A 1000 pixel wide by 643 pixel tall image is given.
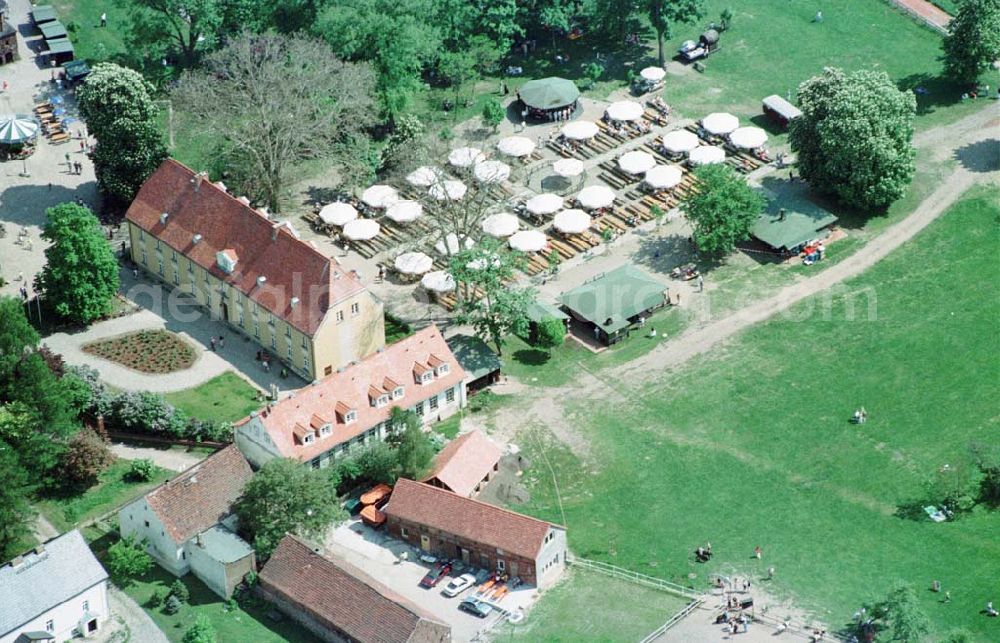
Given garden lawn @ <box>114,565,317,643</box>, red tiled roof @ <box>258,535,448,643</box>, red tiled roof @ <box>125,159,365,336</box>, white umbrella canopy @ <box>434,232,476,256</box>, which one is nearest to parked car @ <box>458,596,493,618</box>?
red tiled roof @ <box>258,535,448,643</box>

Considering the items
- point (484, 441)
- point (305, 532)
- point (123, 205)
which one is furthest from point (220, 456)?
point (123, 205)

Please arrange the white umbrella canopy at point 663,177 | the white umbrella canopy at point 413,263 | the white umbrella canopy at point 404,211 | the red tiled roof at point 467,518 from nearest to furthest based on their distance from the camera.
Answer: the red tiled roof at point 467,518, the white umbrella canopy at point 413,263, the white umbrella canopy at point 404,211, the white umbrella canopy at point 663,177

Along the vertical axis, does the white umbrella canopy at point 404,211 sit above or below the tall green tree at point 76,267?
below

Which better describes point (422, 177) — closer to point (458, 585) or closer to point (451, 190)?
point (451, 190)

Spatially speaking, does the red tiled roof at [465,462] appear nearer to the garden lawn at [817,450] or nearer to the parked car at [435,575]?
the garden lawn at [817,450]

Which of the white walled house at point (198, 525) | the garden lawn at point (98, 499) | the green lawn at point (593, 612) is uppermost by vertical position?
the white walled house at point (198, 525)

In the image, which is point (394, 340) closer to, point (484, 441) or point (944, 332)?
point (484, 441)

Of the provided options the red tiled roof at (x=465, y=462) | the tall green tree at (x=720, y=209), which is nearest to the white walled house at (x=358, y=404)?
the red tiled roof at (x=465, y=462)

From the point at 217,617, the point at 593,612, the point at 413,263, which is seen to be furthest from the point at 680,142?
the point at 217,617
